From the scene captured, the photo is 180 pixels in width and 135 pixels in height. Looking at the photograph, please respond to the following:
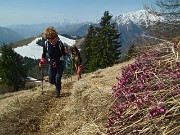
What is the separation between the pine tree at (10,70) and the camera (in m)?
73.9

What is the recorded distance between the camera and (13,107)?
30.8 ft

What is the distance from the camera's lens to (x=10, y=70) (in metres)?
74.8

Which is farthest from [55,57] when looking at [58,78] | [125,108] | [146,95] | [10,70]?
[10,70]

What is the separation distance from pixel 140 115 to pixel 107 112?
1527mm

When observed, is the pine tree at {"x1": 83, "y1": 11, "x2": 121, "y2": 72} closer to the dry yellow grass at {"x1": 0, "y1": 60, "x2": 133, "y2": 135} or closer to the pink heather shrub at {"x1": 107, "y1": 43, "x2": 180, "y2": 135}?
the dry yellow grass at {"x1": 0, "y1": 60, "x2": 133, "y2": 135}

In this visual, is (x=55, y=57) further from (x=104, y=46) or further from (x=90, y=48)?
(x=90, y=48)

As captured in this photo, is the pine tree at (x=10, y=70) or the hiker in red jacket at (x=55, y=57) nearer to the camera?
the hiker in red jacket at (x=55, y=57)

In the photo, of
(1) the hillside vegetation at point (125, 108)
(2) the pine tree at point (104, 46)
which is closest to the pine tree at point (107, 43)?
(2) the pine tree at point (104, 46)

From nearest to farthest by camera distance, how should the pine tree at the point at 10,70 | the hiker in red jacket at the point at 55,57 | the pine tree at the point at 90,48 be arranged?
the hiker in red jacket at the point at 55,57, the pine tree at the point at 90,48, the pine tree at the point at 10,70

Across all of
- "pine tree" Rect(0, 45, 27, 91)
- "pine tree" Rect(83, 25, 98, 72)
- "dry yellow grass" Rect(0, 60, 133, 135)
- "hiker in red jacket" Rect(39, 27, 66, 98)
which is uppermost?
"hiker in red jacket" Rect(39, 27, 66, 98)

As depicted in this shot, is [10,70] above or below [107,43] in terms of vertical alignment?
below

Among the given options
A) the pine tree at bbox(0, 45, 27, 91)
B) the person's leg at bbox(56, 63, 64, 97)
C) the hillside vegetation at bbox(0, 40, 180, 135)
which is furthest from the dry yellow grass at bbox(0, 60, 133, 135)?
the pine tree at bbox(0, 45, 27, 91)

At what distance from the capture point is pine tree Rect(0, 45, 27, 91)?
73.9 m

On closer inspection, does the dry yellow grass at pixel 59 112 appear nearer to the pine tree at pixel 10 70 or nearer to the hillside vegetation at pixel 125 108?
the hillside vegetation at pixel 125 108
